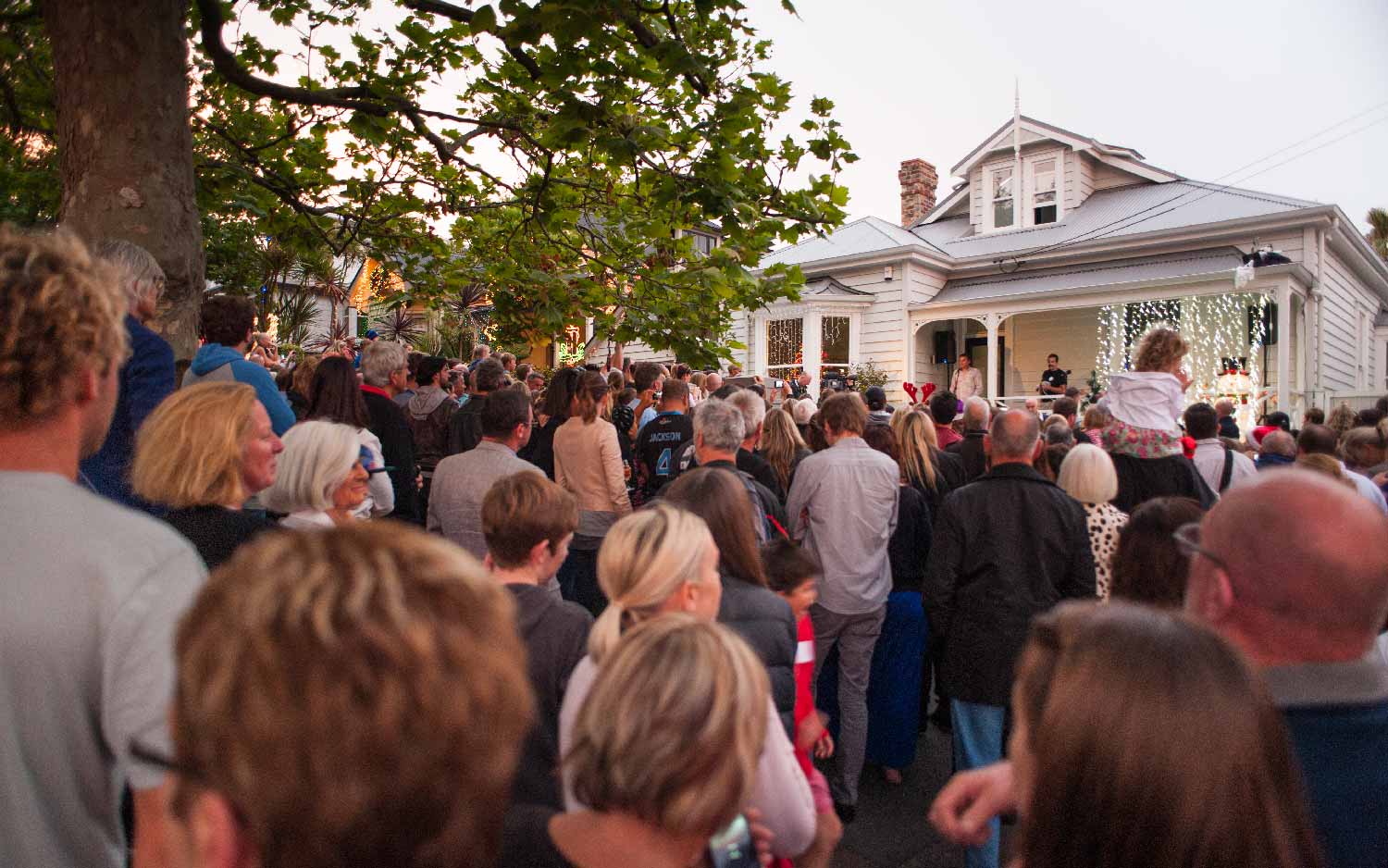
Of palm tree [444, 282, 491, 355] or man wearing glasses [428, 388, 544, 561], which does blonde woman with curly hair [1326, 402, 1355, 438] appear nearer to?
man wearing glasses [428, 388, 544, 561]

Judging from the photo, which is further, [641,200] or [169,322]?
[641,200]

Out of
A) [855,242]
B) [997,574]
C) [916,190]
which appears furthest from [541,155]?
[916,190]

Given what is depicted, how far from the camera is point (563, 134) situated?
4660mm

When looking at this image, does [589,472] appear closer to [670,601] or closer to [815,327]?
[670,601]

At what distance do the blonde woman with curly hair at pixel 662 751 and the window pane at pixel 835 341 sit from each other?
59.6 ft

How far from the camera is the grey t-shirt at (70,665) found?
122cm

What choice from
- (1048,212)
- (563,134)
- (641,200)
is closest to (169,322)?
(563,134)

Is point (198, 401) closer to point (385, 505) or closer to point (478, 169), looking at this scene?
point (385, 505)

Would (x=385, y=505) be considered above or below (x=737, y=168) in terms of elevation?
below

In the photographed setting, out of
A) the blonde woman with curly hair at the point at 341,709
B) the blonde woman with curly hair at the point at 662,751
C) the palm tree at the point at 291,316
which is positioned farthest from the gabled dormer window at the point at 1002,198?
the blonde woman with curly hair at the point at 341,709

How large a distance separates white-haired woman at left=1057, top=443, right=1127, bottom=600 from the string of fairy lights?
557 inches

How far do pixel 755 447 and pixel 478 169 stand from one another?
10.4ft

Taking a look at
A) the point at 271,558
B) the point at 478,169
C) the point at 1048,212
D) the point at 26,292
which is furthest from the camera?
the point at 1048,212

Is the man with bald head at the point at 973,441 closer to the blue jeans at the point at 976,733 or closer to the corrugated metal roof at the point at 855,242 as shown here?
the blue jeans at the point at 976,733
